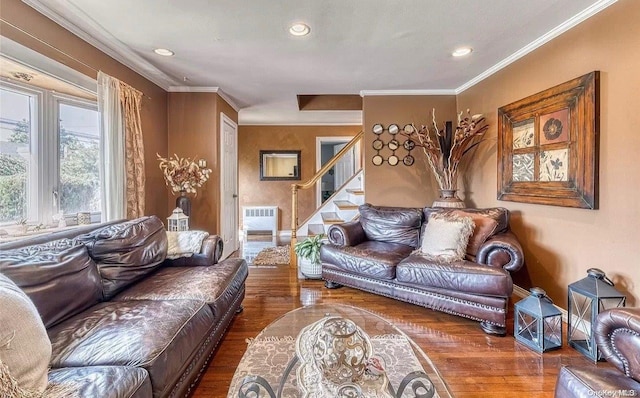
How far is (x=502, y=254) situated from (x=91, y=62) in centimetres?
397

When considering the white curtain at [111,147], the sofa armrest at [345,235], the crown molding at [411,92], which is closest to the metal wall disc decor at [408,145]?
the crown molding at [411,92]

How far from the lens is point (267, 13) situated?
2193 millimetres

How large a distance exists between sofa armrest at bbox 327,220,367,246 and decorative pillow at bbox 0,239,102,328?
2142 mm

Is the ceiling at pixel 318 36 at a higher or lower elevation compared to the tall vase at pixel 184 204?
higher

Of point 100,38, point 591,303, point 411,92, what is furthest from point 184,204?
point 591,303

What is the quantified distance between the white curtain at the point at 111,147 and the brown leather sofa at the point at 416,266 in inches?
84.4

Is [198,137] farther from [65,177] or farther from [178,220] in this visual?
[65,177]

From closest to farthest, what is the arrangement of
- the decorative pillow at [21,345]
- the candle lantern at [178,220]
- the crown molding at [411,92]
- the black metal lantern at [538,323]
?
the decorative pillow at [21,345] < the black metal lantern at [538,323] < the candle lantern at [178,220] < the crown molding at [411,92]

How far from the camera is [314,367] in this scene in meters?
1.20

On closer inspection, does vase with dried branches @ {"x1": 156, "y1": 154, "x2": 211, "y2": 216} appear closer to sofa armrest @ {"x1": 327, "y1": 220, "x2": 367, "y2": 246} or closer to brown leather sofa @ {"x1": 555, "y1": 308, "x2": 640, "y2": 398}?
sofa armrest @ {"x1": 327, "y1": 220, "x2": 367, "y2": 246}

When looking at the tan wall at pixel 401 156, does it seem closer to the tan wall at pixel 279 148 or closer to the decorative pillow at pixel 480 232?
the decorative pillow at pixel 480 232

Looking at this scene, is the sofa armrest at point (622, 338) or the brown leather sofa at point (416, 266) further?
the brown leather sofa at point (416, 266)

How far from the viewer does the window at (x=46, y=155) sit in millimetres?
2035

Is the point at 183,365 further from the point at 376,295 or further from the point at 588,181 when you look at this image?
the point at 588,181
